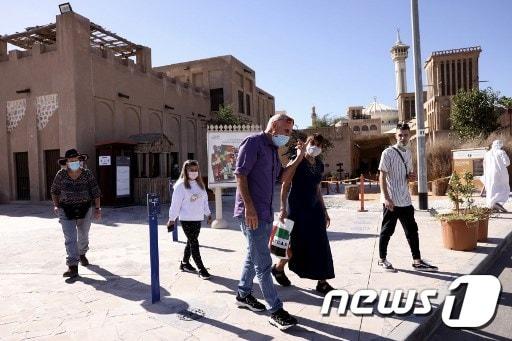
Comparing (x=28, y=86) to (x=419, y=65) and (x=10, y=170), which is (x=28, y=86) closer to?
(x=10, y=170)

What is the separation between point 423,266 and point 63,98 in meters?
16.1

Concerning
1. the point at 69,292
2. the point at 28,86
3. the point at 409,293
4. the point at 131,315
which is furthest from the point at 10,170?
the point at 409,293

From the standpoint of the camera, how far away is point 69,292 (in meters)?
4.95

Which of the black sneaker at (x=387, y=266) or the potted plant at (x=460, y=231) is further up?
the potted plant at (x=460, y=231)

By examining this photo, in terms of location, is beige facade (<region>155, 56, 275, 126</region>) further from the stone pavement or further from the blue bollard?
the blue bollard

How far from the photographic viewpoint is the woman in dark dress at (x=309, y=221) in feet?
14.4

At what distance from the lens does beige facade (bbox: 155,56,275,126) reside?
28.0 meters

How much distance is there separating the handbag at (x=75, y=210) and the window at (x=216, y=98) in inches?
901

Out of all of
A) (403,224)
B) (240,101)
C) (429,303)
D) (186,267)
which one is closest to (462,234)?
(403,224)

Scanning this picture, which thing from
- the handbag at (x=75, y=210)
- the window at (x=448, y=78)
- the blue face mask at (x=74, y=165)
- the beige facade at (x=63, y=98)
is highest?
the window at (x=448, y=78)

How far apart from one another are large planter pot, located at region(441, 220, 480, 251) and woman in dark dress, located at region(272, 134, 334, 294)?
2.81 m

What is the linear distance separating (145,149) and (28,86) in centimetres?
608

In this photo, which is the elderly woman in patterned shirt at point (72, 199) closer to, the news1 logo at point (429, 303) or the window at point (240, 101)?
the news1 logo at point (429, 303)

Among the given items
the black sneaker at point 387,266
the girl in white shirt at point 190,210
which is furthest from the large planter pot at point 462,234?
the girl in white shirt at point 190,210
